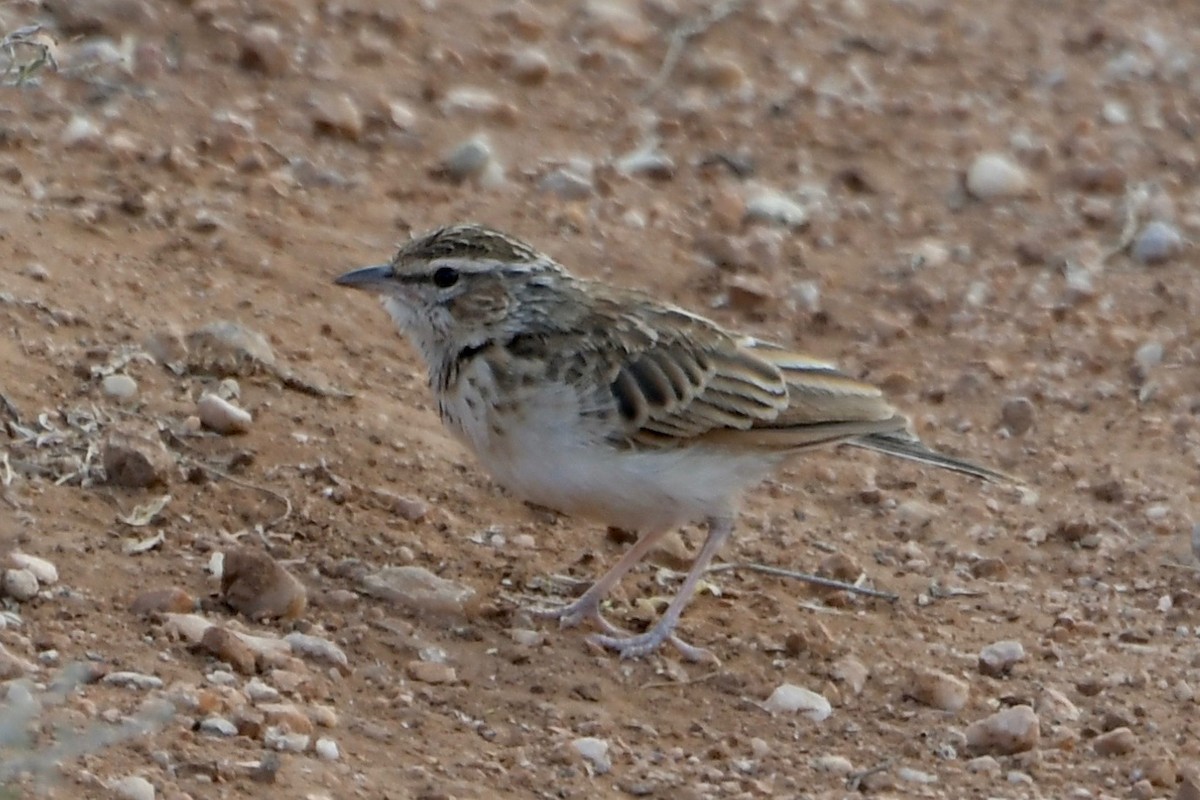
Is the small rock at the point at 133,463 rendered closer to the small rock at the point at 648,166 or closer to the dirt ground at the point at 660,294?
the dirt ground at the point at 660,294

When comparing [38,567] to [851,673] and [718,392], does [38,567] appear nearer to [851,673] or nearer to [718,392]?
[718,392]

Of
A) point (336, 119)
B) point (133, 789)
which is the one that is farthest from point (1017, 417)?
point (133, 789)

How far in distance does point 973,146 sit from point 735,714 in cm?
595

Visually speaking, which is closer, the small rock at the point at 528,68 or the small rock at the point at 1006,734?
the small rock at the point at 1006,734

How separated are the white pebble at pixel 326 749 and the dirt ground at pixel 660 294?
40mm

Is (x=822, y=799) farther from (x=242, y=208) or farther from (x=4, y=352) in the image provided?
(x=242, y=208)

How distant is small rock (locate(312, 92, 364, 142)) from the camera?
10352mm

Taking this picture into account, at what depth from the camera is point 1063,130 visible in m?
12.3

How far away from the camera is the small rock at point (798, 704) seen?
6.66m

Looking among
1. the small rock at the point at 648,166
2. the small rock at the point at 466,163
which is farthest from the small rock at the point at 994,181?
the small rock at the point at 466,163

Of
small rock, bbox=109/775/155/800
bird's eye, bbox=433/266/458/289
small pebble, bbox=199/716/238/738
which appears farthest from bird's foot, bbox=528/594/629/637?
small rock, bbox=109/775/155/800

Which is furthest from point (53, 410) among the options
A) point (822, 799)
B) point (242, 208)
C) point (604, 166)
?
point (604, 166)

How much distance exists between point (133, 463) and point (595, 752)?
193cm

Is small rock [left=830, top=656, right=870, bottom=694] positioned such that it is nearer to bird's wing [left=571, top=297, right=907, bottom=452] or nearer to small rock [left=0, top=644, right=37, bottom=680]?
bird's wing [left=571, top=297, right=907, bottom=452]
